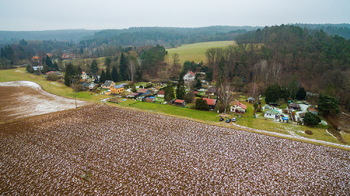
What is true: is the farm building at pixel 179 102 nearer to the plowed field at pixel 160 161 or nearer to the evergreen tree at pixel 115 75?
the plowed field at pixel 160 161

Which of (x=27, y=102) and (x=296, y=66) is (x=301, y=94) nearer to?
(x=296, y=66)

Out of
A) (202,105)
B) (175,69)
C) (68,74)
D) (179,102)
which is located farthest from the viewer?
(175,69)

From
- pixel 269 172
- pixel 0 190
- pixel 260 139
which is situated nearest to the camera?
pixel 0 190

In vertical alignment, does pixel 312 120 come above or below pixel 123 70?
below

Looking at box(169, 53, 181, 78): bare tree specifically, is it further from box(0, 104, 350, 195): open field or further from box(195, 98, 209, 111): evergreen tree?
box(0, 104, 350, 195): open field

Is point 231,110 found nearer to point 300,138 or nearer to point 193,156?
point 300,138

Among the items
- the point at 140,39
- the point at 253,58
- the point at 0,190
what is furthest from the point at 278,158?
the point at 140,39

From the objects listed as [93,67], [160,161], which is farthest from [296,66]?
[93,67]

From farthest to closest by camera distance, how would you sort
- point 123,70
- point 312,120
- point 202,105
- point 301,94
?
point 123,70 → point 301,94 → point 202,105 → point 312,120
